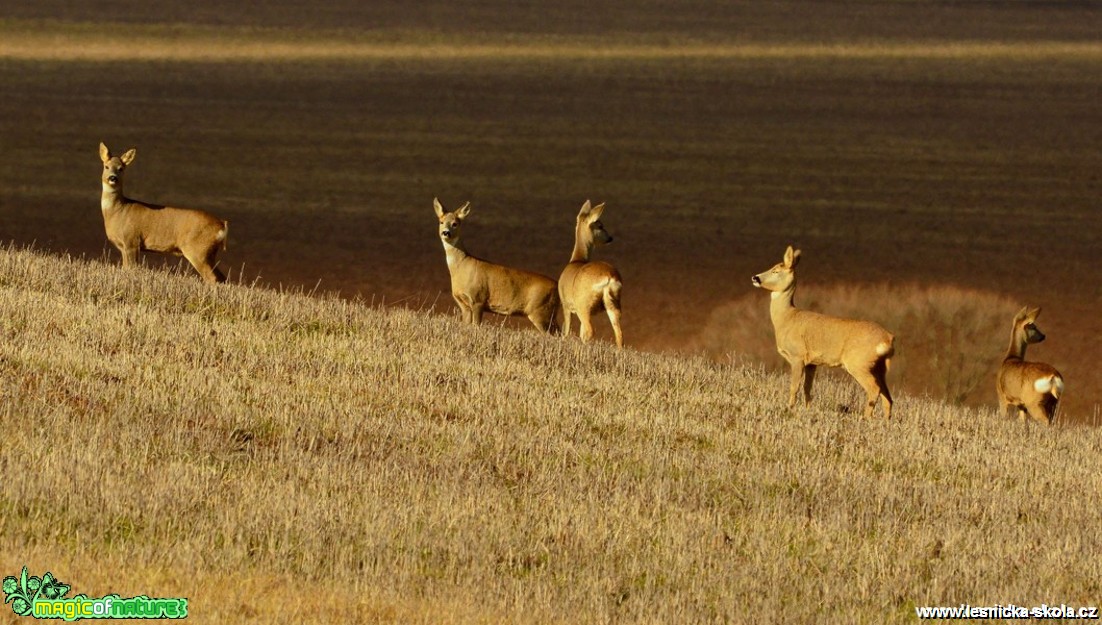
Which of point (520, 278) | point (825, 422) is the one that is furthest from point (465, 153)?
point (825, 422)

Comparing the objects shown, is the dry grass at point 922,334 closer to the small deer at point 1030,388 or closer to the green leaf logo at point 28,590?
the small deer at point 1030,388

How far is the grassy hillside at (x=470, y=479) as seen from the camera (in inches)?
355

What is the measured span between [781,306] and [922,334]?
1191 centimetres

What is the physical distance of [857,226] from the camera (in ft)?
137

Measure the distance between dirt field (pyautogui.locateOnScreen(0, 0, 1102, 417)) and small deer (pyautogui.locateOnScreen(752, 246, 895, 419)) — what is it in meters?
10.3

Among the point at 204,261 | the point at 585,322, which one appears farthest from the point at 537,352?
the point at 204,261

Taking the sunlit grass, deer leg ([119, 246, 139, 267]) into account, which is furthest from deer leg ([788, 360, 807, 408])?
the sunlit grass

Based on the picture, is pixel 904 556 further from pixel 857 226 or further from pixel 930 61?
pixel 930 61

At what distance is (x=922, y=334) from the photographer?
26.8 metres

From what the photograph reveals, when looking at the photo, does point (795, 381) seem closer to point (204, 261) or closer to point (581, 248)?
point (581, 248)

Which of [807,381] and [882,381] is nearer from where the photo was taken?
[882,381]

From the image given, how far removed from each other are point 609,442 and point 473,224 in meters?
28.0

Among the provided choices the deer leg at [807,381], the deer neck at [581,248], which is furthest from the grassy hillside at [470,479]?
the deer neck at [581,248]

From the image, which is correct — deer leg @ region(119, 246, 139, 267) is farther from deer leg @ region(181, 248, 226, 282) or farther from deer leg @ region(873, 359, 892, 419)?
deer leg @ region(873, 359, 892, 419)
